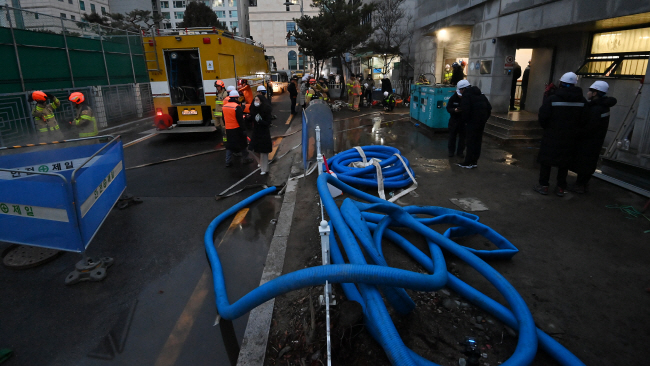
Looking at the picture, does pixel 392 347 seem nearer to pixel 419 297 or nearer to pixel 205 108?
pixel 419 297

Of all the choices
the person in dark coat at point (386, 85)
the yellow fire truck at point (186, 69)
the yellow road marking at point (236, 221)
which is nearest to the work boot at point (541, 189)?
the yellow road marking at point (236, 221)

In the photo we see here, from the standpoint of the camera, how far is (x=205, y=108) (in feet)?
39.8

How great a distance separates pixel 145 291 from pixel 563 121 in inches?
257

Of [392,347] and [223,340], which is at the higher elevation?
[392,347]

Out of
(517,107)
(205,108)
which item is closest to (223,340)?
(205,108)

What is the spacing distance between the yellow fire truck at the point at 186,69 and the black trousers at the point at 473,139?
8126mm

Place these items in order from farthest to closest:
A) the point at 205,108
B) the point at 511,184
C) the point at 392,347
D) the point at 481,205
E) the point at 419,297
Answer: the point at 205,108 < the point at 511,184 < the point at 481,205 < the point at 419,297 < the point at 392,347

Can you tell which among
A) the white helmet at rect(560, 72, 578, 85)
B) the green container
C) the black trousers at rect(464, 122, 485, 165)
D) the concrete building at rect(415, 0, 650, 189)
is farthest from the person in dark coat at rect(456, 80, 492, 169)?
the green container

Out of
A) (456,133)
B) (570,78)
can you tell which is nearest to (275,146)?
(456,133)

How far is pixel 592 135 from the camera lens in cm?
594

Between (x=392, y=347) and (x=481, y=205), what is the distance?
407 cm

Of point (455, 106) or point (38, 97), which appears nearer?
point (455, 106)

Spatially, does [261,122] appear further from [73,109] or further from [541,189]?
[73,109]

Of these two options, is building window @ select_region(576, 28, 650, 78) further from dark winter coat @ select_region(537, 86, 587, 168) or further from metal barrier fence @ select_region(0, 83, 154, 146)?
metal barrier fence @ select_region(0, 83, 154, 146)
